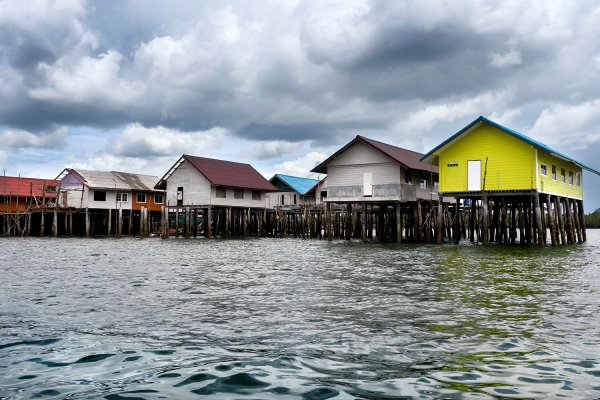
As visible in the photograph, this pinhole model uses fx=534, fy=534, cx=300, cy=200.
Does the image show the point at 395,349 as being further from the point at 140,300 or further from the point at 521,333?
the point at 140,300

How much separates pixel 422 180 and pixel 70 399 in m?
33.0

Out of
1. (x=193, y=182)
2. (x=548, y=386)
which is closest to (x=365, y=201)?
(x=193, y=182)

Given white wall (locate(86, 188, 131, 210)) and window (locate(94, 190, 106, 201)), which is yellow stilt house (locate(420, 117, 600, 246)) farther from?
window (locate(94, 190, 106, 201))

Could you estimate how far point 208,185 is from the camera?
43.2 meters

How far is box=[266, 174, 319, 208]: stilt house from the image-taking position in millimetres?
57938

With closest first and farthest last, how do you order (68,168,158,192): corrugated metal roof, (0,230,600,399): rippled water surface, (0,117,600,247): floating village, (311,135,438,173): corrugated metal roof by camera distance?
1. (0,230,600,399): rippled water surface
2. (0,117,600,247): floating village
3. (311,135,438,173): corrugated metal roof
4. (68,168,158,192): corrugated metal roof

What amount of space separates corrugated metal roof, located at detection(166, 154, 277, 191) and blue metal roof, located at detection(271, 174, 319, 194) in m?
7.96

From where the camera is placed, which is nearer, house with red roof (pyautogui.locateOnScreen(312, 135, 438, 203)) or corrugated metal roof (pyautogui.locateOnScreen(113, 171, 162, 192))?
house with red roof (pyautogui.locateOnScreen(312, 135, 438, 203))

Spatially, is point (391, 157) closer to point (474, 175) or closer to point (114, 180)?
point (474, 175)

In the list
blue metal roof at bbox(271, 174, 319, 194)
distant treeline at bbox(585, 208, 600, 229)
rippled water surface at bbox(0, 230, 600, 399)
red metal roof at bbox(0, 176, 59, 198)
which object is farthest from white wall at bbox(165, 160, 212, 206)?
distant treeline at bbox(585, 208, 600, 229)

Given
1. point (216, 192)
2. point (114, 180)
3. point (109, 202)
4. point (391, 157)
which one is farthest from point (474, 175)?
point (114, 180)

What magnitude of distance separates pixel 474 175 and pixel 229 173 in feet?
77.2

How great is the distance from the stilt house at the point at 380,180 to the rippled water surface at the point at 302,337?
64.3 ft

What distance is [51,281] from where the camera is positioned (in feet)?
43.3
